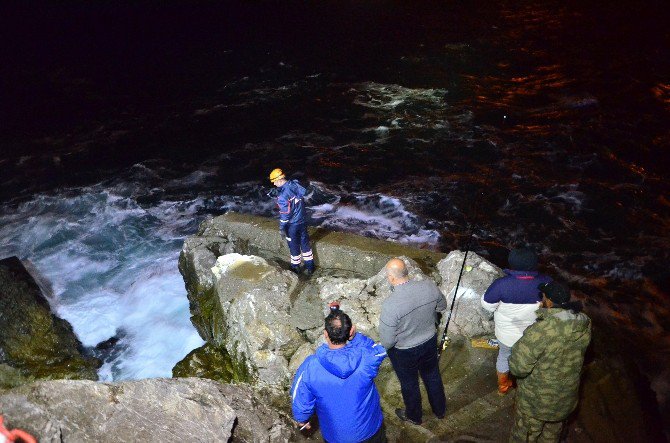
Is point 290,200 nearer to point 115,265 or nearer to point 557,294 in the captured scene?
point 557,294

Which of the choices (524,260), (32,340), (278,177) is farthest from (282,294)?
(32,340)

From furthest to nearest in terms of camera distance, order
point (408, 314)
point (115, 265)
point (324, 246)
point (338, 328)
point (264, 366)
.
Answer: point (115, 265) → point (324, 246) → point (264, 366) → point (408, 314) → point (338, 328)

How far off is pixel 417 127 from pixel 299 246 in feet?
35.6

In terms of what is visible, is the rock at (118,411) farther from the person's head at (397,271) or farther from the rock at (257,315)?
the person's head at (397,271)

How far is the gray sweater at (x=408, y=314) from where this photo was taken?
4.09m

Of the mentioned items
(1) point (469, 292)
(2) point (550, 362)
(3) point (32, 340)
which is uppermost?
(2) point (550, 362)

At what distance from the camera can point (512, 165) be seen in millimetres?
13422

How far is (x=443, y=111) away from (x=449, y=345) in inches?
528

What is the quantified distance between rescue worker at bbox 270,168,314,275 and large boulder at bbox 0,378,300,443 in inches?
112

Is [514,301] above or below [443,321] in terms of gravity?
above

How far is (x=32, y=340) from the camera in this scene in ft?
25.3

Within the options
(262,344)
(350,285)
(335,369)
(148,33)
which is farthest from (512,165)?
(148,33)

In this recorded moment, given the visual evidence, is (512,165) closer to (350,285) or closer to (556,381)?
(350,285)

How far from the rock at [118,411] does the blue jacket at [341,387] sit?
0.95 m
